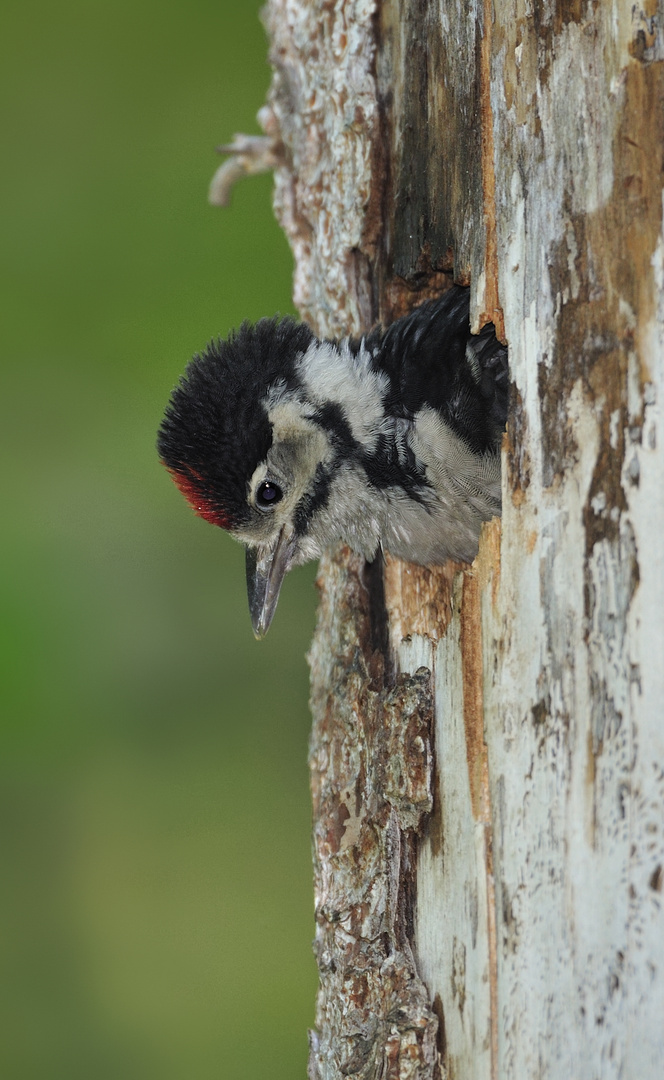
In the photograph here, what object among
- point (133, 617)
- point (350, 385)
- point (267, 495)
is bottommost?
point (133, 617)

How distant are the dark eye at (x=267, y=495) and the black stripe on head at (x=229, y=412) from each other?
37mm

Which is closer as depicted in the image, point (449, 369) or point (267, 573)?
point (449, 369)

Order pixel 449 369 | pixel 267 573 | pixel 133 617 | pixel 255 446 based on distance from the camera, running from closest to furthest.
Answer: pixel 449 369 < pixel 255 446 < pixel 267 573 < pixel 133 617

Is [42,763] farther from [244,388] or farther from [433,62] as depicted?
[433,62]

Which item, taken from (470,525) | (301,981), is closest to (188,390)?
(470,525)

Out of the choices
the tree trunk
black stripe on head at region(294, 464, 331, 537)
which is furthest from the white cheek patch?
the tree trunk

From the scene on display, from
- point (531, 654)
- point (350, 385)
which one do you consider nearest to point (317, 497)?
point (350, 385)

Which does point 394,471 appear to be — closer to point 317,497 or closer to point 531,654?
point 317,497

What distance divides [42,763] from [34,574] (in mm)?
651

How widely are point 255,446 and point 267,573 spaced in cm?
29

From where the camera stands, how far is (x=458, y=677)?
1970mm

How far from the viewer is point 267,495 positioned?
8.25 ft

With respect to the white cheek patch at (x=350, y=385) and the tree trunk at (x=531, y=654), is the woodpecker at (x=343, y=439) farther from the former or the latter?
the tree trunk at (x=531, y=654)

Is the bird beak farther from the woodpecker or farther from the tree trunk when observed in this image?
the tree trunk
